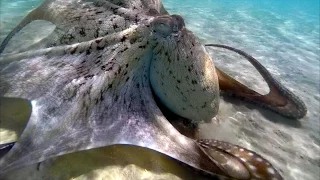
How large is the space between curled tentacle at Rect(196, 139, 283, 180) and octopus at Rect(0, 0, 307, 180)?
0.01 m

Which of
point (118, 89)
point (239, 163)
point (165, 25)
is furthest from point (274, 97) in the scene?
point (118, 89)

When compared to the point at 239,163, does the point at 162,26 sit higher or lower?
higher

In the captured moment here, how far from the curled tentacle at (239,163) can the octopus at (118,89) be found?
0.01 metres

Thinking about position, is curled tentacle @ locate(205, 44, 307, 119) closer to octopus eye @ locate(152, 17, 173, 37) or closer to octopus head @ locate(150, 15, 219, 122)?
octopus head @ locate(150, 15, 219, 122)

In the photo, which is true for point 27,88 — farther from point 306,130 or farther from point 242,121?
point 306,130

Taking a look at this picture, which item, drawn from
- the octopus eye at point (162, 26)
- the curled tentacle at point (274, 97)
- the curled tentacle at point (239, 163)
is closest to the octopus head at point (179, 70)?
the octopus eye at point (162, 26)

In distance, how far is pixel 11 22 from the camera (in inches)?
373

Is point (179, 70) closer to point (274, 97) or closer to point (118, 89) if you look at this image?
point (118, 89)

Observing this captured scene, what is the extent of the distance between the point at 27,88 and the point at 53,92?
0.40 m

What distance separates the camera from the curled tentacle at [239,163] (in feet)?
8.77

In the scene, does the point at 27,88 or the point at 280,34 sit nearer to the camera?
the point at 27,88

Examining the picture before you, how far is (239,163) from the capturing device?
280cm

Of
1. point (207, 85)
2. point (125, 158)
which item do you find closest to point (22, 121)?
point (125, 158)

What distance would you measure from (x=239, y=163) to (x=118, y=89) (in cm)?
158
